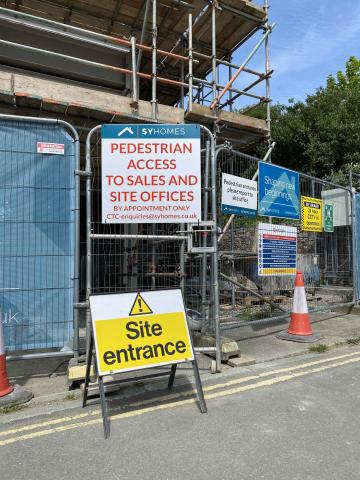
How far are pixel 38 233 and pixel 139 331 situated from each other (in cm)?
174

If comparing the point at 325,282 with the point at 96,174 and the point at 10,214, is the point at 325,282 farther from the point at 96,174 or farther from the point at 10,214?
the point at 10,214

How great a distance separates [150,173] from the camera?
184 inches

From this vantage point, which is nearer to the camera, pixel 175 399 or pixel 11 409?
pixel 11 409

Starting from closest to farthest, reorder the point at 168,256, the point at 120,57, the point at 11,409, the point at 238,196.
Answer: the point at 11,409 → the point at 238,196 → the point at 168,256 → the point at 120,57

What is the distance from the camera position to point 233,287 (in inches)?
292

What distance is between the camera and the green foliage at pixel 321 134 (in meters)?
17.4

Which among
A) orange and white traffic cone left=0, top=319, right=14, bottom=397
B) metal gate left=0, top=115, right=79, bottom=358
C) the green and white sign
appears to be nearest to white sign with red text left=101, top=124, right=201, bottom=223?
metal gate left=0, top=115, right=79, bottom=358

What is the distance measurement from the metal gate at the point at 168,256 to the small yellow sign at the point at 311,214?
2277 mm

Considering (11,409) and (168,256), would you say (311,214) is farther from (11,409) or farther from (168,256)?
(11,409)

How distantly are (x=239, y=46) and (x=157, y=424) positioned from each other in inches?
437

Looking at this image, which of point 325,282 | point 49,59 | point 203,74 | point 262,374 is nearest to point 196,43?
point 203,74

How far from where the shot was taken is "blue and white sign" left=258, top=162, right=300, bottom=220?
21.0 ft

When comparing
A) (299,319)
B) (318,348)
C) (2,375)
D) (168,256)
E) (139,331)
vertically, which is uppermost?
(168,256)

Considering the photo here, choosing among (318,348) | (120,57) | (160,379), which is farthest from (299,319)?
(120,57)
